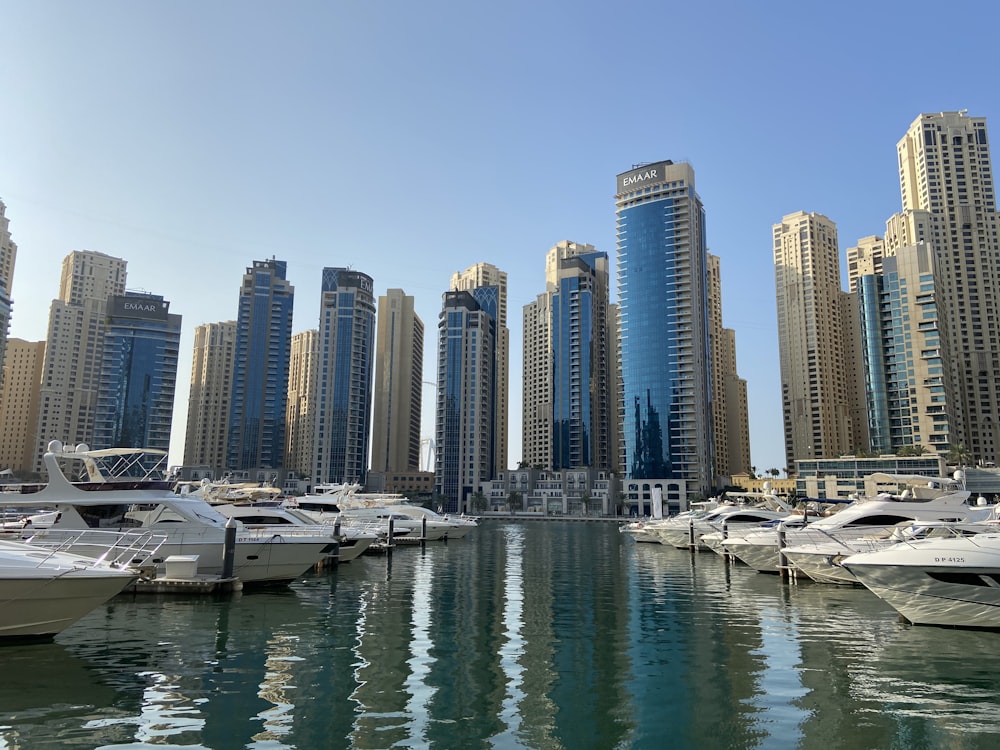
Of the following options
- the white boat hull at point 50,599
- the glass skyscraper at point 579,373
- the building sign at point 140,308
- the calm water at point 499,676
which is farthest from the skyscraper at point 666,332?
the white boat hull at point 50,599

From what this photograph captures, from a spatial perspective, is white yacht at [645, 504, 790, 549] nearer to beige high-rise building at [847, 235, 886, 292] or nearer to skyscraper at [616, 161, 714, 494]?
skyscraper at [616, 161, 714, 494]

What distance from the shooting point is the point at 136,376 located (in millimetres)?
164875

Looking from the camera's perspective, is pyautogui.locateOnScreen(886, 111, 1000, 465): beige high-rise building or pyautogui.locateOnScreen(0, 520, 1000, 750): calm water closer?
pyautogui.locateOnScreen(0, 520, 1000, 750): calm water

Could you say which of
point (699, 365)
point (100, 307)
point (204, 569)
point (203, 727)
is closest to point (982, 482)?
point (699, 365)

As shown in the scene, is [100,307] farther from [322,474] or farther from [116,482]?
[116,482]

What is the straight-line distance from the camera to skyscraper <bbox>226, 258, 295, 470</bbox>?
602ft

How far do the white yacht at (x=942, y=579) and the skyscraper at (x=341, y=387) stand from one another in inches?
6555

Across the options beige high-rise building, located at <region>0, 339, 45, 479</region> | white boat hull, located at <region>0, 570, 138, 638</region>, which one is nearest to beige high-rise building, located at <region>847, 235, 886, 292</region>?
white boat hull, located at <region>0, 570, 138, 638</region>

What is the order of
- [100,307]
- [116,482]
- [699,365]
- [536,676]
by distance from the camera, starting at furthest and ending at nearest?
1. [100,307]
2. [699,365]
3. [116,482]
4. [536,676]

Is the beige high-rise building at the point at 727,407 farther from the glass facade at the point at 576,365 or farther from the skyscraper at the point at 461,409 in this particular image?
the skyscraper at the point at 461,409

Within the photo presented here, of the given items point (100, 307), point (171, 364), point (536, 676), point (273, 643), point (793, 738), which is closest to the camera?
point (793, 738)

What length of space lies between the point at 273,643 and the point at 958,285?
182 m

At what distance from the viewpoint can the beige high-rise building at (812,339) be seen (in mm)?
169125

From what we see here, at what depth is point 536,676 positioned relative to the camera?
14758mm
